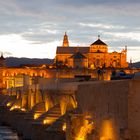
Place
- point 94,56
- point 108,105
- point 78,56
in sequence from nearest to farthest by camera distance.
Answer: point 108,105 → point 78,56 → point 94,56

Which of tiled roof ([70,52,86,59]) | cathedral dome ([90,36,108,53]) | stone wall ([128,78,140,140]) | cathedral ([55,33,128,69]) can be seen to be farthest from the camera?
cathedral dome ([90,36,108,53])

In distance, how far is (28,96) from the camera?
176 feet

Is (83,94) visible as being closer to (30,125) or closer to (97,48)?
(30,125)

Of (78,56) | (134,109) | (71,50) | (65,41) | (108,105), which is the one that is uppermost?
(65,41)

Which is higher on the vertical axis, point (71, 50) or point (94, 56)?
point (71, 50)

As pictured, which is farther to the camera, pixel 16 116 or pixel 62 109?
pixel 16 116

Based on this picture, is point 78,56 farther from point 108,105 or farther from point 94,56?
point 108,105

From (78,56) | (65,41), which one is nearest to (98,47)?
(78,56)

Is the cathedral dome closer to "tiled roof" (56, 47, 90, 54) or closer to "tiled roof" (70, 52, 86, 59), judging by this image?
"tiled roof" (56, 47, 90, 54)

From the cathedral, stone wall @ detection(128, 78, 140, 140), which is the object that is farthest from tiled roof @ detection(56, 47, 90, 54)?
stone wall @ detection(128, 78, 140, 140)

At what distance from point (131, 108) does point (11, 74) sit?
118 meters

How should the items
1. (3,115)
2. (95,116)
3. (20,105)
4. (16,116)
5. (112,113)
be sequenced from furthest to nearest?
(3,115)
(20,105)
(16,116)
(95,116)
(112,113)

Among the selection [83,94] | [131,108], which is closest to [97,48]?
[83,94]

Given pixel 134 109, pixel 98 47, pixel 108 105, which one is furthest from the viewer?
pixel 98 47
